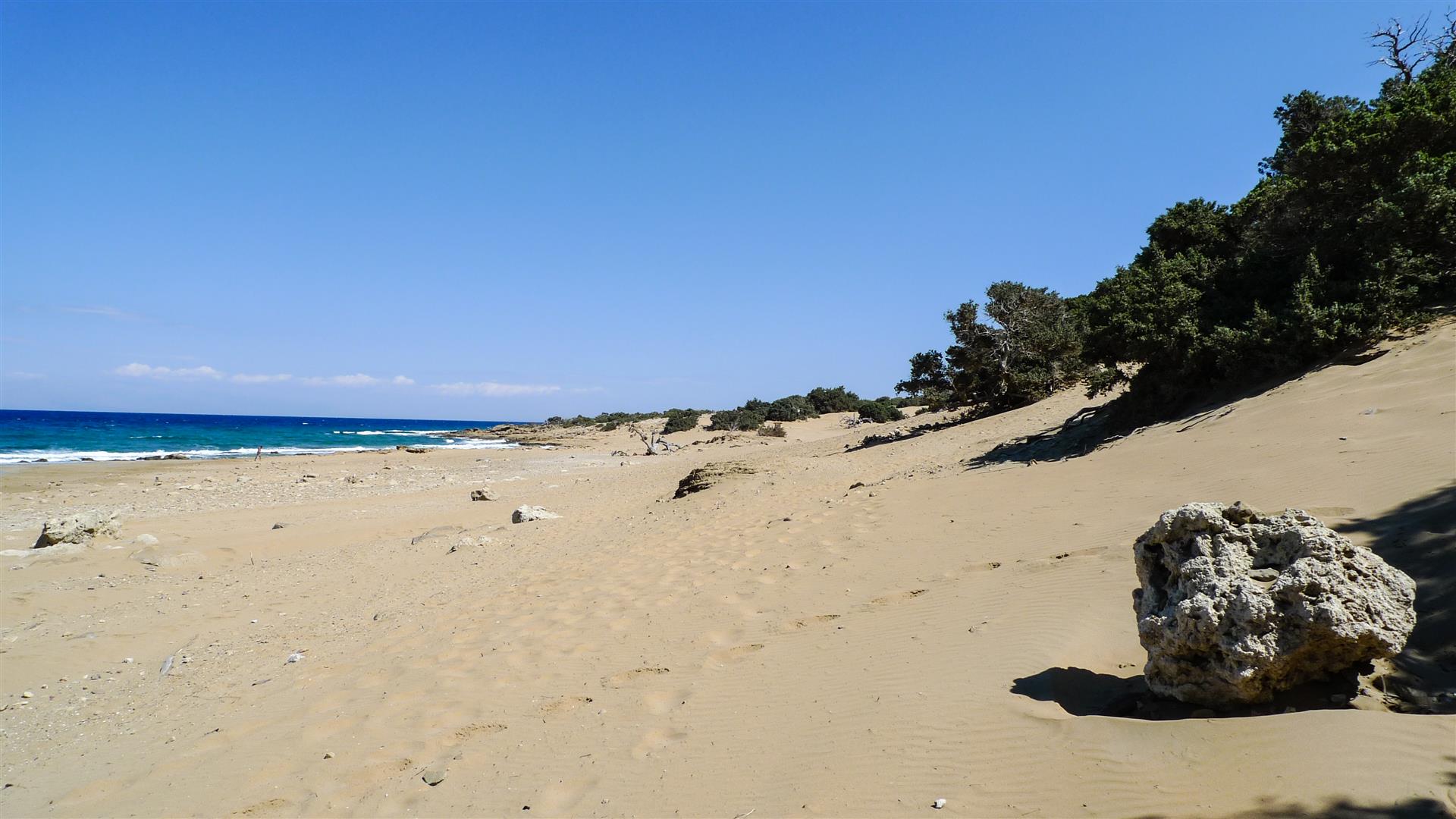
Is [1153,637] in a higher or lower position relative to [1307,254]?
lower

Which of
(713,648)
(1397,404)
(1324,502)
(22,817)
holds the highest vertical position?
(1397,404)

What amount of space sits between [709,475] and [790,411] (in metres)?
29.7

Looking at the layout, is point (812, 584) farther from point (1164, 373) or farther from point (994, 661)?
point (1164, 373)

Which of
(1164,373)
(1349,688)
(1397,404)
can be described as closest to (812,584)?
(1349,688)

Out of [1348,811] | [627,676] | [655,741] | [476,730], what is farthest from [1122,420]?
[476,730]

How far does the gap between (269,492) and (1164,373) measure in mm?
23190

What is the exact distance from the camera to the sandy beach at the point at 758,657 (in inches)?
123

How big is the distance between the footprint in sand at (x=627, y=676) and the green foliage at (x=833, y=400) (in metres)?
42.4

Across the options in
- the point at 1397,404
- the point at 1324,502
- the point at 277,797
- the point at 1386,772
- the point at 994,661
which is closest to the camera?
the point at 1386,772

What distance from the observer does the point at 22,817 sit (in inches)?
156

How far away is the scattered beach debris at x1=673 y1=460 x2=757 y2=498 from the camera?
46.8 ft

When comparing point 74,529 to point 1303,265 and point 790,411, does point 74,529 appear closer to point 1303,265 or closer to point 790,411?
point 1303,265

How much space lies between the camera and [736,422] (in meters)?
42.6

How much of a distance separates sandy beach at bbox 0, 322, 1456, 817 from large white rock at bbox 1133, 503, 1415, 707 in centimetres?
20
